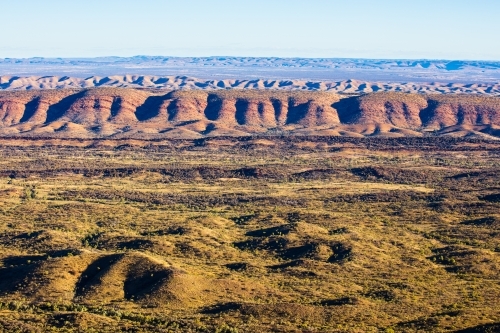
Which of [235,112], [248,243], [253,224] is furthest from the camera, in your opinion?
[235,112]

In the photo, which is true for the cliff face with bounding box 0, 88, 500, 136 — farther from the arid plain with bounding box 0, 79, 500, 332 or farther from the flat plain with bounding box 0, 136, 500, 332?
the flat plain with bounding box 0, 136, 500, 332

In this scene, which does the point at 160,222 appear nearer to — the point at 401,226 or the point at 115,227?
the point at 115,227

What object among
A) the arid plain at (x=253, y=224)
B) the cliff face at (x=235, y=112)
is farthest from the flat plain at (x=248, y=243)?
the cliff face at (x=235, y=112)

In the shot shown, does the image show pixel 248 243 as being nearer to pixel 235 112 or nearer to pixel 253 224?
pixel 253 224

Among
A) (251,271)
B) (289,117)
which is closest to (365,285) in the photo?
(251,271)

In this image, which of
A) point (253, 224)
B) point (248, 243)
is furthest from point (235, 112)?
point (248, 243)
